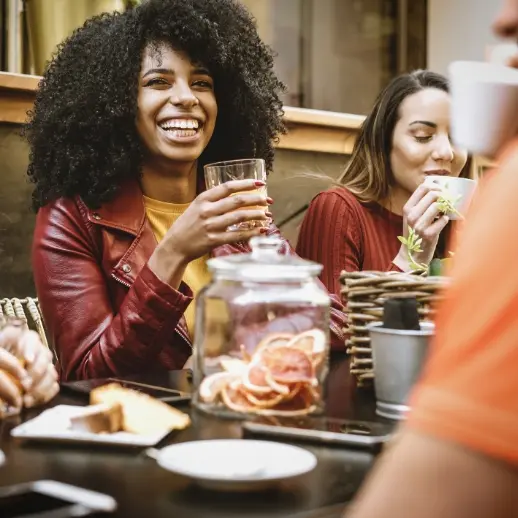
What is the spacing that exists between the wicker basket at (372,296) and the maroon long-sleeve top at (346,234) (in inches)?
47.9

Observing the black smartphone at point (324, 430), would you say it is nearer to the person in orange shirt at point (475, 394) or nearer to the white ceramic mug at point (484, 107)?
the white ceramic mug at point (484, 107)

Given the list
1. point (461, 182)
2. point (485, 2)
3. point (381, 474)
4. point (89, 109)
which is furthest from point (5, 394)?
point (485, 2)

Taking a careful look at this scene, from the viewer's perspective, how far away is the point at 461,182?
7.43ft

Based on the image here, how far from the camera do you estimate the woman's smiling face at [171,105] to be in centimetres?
217

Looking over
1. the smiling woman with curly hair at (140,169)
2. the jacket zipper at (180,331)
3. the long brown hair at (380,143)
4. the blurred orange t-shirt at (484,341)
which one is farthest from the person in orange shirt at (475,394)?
the long brown hair at (380,143)

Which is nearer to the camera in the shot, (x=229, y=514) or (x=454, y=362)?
(x=454, y=362)

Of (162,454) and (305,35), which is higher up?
(305,35)

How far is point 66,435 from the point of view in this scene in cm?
96

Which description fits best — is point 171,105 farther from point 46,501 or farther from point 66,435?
point 46,501

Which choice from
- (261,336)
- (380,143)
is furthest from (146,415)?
(380,143)

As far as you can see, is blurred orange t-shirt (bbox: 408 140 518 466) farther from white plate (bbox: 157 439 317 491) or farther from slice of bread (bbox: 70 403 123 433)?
slice of bread (bbox: 70 403 123 433)

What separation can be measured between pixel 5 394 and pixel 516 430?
88cm

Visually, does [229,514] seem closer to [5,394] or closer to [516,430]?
[516,430]

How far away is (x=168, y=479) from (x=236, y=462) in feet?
0.24
